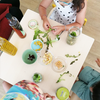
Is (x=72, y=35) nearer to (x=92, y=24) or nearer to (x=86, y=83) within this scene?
(x=86, y=83)

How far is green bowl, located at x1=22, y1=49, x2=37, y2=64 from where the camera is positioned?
696mm

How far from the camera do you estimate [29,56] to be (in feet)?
2.31

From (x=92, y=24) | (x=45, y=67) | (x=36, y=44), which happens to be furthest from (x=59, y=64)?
(x=92, y=24)

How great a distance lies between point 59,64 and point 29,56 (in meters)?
0.23

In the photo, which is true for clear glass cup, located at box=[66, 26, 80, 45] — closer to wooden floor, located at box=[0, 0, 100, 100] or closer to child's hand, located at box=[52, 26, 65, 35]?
child's hand, located at box=[52, 26, 65, 35]

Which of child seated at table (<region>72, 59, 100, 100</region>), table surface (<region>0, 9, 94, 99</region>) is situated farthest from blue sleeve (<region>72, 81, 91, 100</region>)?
table surface (<region>0, 9, 94, 99</region>)

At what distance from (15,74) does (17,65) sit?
6 centimetres

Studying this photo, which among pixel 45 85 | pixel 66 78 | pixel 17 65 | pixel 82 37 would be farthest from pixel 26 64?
pixel 82 37

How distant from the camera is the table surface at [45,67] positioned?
0.67 metres

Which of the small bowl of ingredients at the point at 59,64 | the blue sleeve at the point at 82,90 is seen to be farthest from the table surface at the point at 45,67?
the blue sleeve at the point at 82,90

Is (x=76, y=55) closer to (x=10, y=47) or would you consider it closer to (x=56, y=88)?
(x=56, y=88)

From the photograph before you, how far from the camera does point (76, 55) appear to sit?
71 cm

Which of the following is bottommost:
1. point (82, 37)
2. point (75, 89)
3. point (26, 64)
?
point (75, 89)

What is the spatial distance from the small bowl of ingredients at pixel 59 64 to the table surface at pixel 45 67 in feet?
0.07
